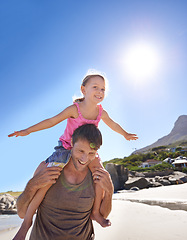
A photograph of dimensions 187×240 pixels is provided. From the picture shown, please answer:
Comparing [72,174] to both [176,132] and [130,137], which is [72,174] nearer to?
[130,137]

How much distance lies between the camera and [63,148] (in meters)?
2.42

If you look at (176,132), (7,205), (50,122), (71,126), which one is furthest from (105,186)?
(176,132)

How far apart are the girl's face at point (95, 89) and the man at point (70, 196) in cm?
64

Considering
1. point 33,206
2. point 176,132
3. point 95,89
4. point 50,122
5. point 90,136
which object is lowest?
point 33,206

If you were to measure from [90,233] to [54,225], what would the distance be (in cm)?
45

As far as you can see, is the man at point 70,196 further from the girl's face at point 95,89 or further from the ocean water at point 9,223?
the ocean water at point 9,223

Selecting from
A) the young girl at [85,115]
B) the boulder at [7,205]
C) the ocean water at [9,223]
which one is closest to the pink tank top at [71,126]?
the young girl at [85,115]

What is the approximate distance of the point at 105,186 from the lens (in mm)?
2111

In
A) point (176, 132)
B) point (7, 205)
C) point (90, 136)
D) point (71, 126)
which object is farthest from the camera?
point (176, 132)

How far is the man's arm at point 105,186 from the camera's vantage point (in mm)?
2115

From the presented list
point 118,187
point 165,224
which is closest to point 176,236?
point 165,224

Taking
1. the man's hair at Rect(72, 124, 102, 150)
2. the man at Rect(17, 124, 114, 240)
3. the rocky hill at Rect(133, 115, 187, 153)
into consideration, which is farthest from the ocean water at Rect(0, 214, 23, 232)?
the rocky hill at Rect(133, 115, 187, 153)

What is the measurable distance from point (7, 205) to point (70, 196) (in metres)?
9.10

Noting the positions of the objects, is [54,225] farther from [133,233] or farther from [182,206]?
[182,206]
